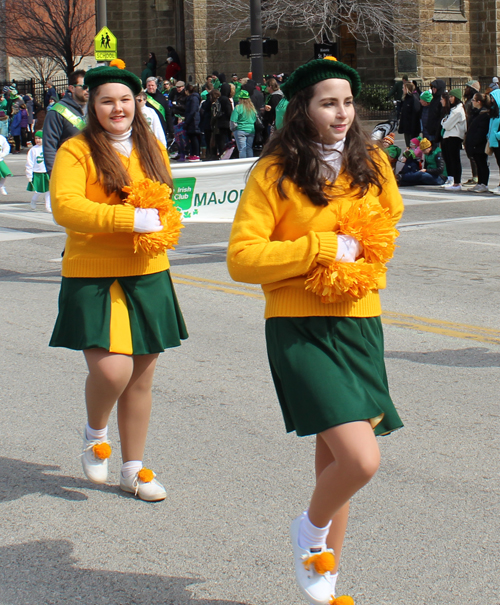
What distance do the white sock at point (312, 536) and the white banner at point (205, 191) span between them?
7.64m

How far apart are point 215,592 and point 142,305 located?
1287mm

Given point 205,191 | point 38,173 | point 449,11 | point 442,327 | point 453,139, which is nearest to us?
point 442,327

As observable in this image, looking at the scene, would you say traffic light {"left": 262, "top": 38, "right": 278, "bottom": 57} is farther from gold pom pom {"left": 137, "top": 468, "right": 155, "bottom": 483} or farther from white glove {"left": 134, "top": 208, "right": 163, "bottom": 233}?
gold pom pom {"left": 137, "top": 468, "right": 155, "bottom": 483}

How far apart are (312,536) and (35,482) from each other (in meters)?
1.85

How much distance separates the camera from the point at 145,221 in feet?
12.2

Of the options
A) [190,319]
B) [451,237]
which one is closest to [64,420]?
[190,319]

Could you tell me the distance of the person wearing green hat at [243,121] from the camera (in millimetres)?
19702

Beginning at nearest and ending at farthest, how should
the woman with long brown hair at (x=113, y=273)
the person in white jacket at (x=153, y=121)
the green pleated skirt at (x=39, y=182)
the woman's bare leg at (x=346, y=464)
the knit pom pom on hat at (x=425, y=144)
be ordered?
the woman's bare leg at (x=346, y=464) < the woman with long brown hair at (x=113, y=273) < the person in white jacket at (x=153, y=121) < the green pleated skirt at (x=39, y=182) < the knit pom pom on hat at (x=425, y=144)

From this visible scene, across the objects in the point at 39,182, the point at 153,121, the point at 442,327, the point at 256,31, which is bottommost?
the point at 442,327

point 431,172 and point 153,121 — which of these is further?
point 431,172

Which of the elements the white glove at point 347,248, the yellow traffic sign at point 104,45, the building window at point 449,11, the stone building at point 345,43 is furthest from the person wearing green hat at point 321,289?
the building window at point 449,11

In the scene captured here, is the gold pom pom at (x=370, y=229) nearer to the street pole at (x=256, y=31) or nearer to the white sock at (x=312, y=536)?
the white sock at (x=312, y=536)

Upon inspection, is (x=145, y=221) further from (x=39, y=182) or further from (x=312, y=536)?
(x=39, y=182)

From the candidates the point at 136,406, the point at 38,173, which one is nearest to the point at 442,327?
the point at 136,406
